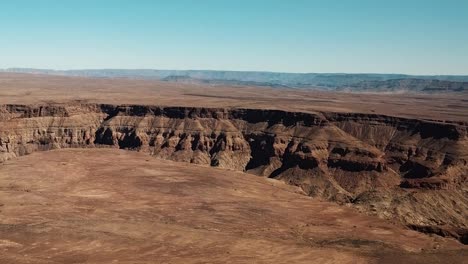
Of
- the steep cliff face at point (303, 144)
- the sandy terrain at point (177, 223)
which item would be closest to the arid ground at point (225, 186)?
the sandy terrain at point (177, 223)

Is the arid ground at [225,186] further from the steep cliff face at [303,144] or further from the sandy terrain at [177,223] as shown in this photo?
the steep cliff face at [303,144]

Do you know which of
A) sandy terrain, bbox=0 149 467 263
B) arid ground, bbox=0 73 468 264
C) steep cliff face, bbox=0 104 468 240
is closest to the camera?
sandy terrain, bbox=0 149 467 263

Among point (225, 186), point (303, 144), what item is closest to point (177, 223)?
point (225, 186)

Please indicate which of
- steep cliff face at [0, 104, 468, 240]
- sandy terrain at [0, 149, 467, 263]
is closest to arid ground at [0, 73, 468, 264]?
sandy terrain at [0, 149, 467, 263]

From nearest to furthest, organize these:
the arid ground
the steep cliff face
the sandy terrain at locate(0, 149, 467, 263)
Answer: the sandy terrain at locate(0, 149, 467, 263) < the arid ground < the steep cliff face

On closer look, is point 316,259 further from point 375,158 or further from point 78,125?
point 78,125

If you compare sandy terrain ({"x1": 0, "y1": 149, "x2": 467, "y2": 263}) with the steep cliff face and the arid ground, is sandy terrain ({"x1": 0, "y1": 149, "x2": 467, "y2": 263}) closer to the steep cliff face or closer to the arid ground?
the arid ground

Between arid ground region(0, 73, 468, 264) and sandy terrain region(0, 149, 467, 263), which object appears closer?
sandy terrain region(0, 149, 467, 263)
